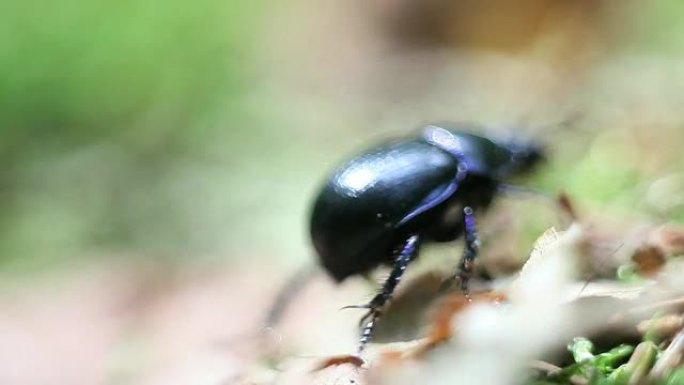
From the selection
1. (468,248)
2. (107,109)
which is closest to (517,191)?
(468,248)

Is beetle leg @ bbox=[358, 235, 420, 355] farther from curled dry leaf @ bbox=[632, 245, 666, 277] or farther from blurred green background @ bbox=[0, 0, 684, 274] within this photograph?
blurred green background @ bbox=[0, 0, 684, 274]

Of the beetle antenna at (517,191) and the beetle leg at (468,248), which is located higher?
the beetle antenna at (517,191)

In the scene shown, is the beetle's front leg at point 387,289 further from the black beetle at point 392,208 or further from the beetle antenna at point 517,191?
the beetle antenna at point 517,191

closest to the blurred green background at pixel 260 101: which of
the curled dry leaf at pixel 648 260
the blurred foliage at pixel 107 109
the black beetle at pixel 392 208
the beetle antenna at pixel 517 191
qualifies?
the blurred foliage at pixel 107 109

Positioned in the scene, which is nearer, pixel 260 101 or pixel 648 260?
pixel 648 260

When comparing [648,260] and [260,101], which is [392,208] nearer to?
[648,260]

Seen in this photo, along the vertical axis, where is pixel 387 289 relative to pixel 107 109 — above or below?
below

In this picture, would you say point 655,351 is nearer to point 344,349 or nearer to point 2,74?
point 344,349

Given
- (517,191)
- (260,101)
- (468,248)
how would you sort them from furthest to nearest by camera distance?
(260,101), (517,191), (468,248)

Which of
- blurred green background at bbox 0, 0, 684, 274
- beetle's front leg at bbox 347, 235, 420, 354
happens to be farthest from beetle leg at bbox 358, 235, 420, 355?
blurred green background at bbox 0, 0, 684, 274
